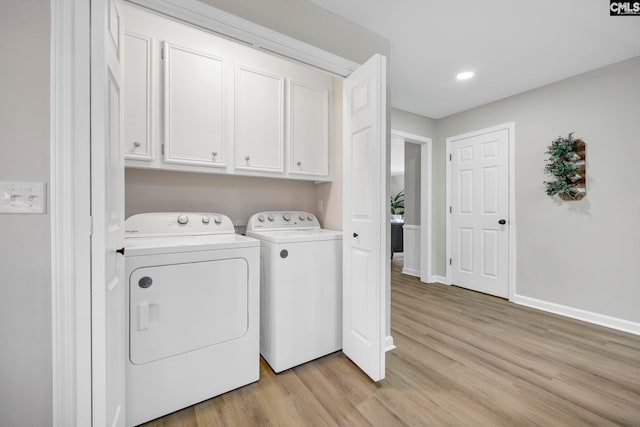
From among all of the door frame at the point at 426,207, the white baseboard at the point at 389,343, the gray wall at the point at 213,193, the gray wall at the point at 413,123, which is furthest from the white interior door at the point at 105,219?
the door frame at the point at 426,207

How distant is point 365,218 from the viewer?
1.76 meters

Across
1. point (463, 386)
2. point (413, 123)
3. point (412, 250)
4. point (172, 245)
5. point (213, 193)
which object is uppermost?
point (413, 123)

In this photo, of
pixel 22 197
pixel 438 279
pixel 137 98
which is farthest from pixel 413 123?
pixel 22 197

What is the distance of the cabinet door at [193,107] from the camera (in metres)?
1.75

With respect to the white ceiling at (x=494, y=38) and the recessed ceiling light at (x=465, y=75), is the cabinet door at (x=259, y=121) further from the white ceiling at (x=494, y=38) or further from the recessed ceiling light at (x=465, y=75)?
the recessed ceiling light at (x=465, y=75)

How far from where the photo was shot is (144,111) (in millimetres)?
1667

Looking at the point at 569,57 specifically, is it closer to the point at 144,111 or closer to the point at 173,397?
the point at 144,111

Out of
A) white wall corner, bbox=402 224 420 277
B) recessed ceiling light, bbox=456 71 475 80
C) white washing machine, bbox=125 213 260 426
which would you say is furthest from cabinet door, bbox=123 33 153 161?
white wall corner, bbox=402 224 420 277

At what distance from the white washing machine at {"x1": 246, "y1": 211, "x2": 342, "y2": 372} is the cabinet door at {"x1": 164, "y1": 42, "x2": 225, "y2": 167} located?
73 centimetres

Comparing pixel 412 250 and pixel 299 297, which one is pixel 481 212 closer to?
pixel 412 250

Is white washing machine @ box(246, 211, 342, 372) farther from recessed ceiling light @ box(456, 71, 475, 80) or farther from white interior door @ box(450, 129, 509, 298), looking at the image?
white interior door @ box(450, 129, 509, 298)

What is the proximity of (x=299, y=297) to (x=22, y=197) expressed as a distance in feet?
4.71

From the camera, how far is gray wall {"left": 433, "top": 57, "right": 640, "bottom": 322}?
8.04 ft

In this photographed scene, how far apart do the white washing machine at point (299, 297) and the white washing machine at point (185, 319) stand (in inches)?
6.0
